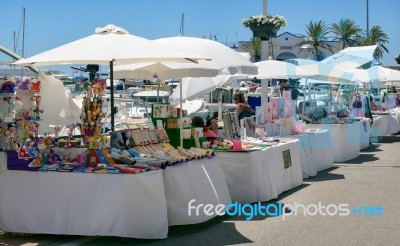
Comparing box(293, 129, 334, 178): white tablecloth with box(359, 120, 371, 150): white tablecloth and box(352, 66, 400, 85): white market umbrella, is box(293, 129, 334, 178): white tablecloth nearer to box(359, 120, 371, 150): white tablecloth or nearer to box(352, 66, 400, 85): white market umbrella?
box(359, 120, 371, 150): white tablecloth

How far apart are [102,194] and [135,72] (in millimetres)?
5267

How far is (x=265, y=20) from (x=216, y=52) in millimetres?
5417

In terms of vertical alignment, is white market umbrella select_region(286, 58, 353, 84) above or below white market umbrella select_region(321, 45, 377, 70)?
below

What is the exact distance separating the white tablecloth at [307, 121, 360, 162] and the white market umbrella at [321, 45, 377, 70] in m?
5.65

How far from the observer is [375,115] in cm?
2316

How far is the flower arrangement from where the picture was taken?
16828mm

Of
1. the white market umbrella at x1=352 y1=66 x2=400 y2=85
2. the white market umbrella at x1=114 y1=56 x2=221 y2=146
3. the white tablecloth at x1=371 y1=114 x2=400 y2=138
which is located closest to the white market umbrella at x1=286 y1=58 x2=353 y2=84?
the white tablecloth at x1=371 y1=114 x2=400 y2=138

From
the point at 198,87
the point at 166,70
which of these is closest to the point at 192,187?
the point at 166,70

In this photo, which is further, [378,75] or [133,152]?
[378,75]

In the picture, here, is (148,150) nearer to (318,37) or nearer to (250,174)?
(250,174)

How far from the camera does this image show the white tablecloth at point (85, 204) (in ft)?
24.0

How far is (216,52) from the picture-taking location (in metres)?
11.7

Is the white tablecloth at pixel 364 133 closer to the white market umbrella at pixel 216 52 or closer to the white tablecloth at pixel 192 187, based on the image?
the white market umbrella at pixel 216 52

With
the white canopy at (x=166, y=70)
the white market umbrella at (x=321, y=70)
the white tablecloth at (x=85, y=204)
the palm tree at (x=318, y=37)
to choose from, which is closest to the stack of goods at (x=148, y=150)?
the white tablecloth at (x=85, y=204)
